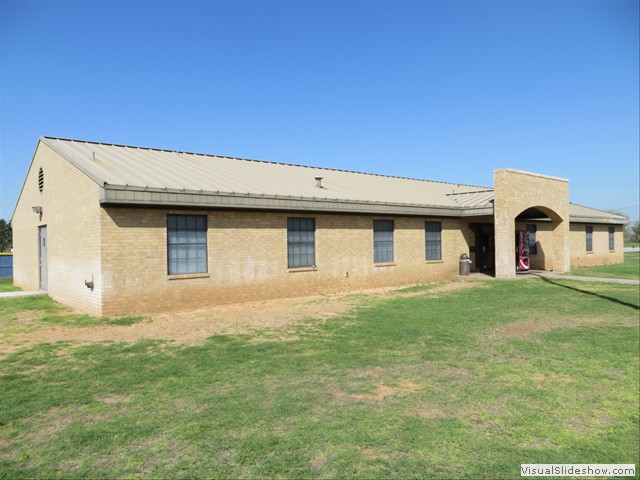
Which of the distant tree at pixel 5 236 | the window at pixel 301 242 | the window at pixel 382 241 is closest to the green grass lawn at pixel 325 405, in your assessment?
the window at pixel 301 242

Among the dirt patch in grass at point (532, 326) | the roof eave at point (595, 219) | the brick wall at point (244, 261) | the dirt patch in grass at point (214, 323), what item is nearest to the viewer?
the dirt patch in grass at point (214, 323)

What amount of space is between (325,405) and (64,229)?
41.2 ft

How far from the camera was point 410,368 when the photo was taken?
7266mm

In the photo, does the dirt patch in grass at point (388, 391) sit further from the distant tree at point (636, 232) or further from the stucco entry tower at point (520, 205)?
the distant tree at point (636, 232)

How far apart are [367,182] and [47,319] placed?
16205 millimetres

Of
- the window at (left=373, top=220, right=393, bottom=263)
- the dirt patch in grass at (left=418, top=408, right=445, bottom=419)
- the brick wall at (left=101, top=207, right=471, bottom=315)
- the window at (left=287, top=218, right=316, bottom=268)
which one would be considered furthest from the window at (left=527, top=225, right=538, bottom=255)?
the dirt patch in grass at (left=418, top=408, right=445, bottom=419)

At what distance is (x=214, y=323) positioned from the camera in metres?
11.3

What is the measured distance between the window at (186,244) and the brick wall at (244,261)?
212 mm

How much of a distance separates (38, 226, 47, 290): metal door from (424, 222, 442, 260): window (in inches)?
637

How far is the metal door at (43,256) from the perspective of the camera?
17.1 m

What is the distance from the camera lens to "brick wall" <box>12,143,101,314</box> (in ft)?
40.3

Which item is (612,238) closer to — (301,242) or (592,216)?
(592,216)

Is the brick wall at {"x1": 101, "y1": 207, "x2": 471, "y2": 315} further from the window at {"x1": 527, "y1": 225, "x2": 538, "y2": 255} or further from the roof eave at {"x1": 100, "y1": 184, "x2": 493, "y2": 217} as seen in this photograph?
the window at {"x1": 527, "y1": 225, "x2": 538, "y2": 255}

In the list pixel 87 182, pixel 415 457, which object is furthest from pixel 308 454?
pixel 87 182
